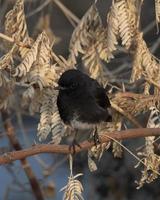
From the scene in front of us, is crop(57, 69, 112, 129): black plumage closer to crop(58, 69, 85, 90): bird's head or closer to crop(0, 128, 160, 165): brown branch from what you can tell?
crop(58, 69, 85, 90): bird's head

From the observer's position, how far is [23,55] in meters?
2.44

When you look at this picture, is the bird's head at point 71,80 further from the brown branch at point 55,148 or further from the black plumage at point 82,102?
the brown branch at point 55,148

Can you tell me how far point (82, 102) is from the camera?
282cm

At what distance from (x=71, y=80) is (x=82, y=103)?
0.17 m

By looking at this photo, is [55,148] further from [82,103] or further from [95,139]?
[82,103]

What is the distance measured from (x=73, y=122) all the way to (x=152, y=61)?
0.48 m

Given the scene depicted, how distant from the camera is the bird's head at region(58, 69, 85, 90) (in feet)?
8.47

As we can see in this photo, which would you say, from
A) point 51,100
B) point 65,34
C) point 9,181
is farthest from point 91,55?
point 65,34

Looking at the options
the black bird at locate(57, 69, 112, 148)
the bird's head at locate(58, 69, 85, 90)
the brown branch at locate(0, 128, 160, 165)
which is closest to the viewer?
the brown branch at locate(0, 128, 160, 165)

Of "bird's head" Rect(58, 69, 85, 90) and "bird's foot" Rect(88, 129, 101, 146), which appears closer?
"bird's foot" Rect(88, 129, 101, 146)

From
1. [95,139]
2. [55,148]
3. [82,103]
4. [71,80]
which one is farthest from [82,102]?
[55,148]

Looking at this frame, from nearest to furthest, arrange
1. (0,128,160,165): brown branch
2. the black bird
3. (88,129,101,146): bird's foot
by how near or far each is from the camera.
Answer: (0,128,160,165): brown branch, (88,129,101,146): bird's foot, the black bird

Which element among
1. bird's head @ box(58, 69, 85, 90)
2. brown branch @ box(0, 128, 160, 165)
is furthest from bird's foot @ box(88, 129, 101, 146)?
bird's head @ box(58, 69, 85, 90)

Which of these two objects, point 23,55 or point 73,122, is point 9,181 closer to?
point 73,122
